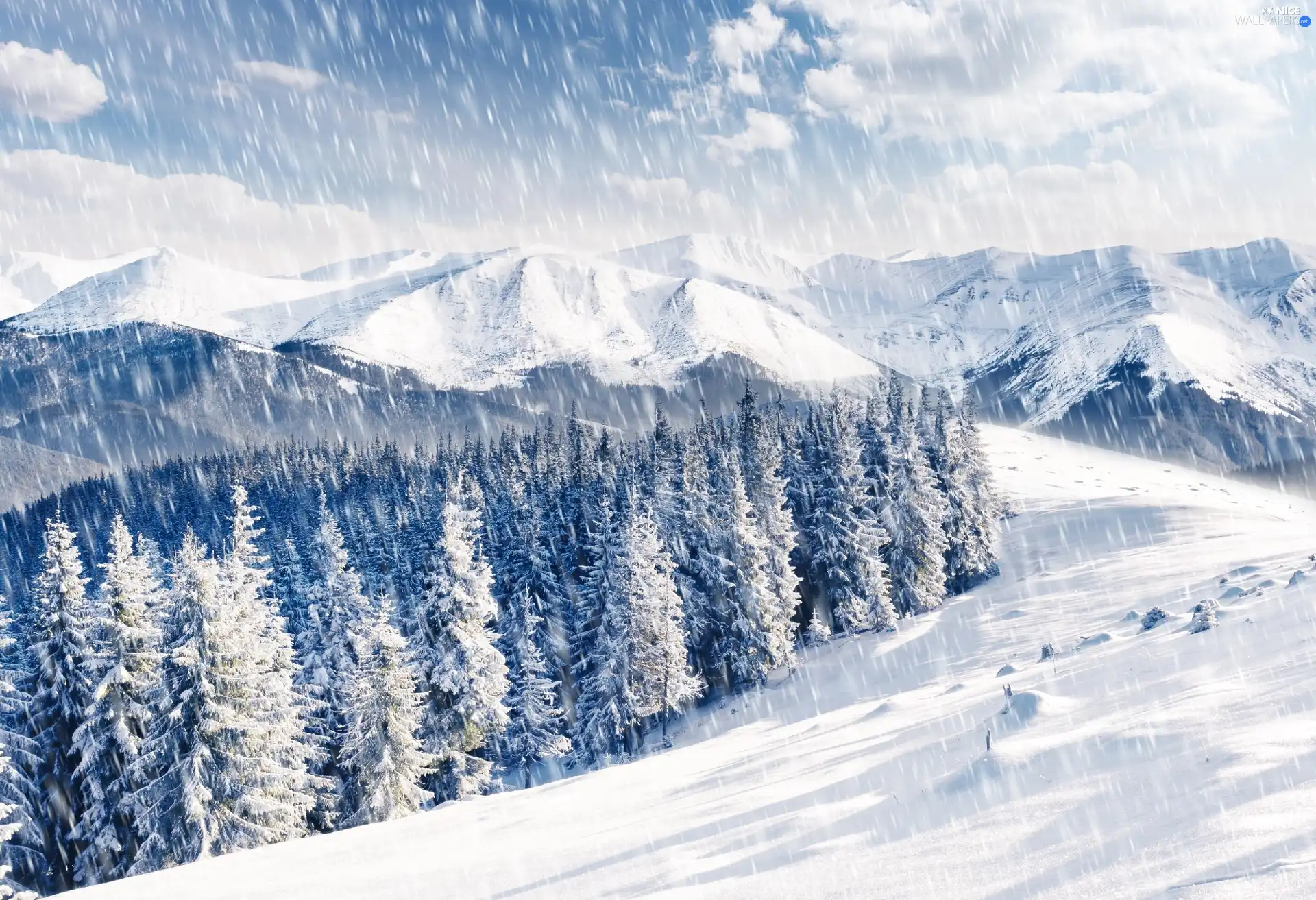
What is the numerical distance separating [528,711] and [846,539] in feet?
70.6

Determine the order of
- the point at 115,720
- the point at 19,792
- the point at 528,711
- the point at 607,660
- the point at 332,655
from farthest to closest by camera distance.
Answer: the point at 607,660
the point at 528,711
the point at 332,655
the point at 115,720
the point at 19,792

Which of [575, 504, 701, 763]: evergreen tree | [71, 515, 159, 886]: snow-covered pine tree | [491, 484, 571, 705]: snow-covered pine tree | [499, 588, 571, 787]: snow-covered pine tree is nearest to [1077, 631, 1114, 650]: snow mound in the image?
[575, 504, 701, 763]: evergreen tree

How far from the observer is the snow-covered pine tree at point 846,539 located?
48.3 metres

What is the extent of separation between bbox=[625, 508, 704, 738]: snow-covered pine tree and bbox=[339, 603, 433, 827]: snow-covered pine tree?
527 inches

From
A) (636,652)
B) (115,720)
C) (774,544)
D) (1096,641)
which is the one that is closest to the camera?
(1096,641)

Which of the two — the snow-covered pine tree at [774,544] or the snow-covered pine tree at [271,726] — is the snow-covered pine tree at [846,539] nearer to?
the snow-covered pine tree at [774,544]

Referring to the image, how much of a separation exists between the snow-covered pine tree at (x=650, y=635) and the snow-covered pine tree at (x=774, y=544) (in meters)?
6.43

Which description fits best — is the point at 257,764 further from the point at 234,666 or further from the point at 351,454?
the point at 351,454

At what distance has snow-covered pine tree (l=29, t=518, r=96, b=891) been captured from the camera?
25859 mm

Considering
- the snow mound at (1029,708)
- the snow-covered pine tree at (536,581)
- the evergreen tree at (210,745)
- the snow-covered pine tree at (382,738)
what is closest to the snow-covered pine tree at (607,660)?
the snow-covered pine tree at (536,581)

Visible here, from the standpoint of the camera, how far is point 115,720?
83.2 ft

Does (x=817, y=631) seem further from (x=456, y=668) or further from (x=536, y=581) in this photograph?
(x=456, y=668)

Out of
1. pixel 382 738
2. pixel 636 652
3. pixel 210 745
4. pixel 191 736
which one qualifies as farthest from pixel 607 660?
pixel 191 736

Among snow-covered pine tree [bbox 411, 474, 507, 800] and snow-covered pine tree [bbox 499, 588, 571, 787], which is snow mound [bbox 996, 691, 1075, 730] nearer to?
snow-covered pine tree [bbox 411, 474, 507, 800]
